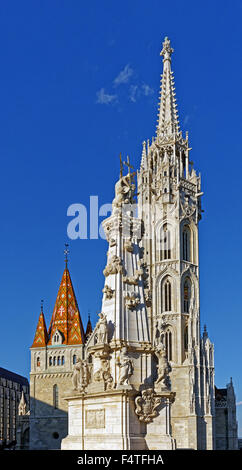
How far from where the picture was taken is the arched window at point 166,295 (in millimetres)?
53806

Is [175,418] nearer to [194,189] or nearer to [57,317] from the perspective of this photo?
[57,317]

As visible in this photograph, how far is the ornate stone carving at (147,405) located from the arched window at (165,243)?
3793cm

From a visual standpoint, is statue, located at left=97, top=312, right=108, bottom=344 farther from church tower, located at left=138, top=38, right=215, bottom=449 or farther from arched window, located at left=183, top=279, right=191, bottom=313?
arched window, located at left=183, top=279, right=191, bottom=313

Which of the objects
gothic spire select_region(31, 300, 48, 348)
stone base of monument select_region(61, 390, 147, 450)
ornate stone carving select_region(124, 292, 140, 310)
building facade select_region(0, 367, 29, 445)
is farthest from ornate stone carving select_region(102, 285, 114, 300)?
building facade select_region(0, 367, 29, 445)

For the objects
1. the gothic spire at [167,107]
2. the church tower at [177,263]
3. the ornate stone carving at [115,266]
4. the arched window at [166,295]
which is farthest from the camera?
the gothic spire at [167,107]

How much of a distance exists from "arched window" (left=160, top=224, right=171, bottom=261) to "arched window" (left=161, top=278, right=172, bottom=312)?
2.10 metres

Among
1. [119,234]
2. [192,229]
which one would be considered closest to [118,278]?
[119,234]

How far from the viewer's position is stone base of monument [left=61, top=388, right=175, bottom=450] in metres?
16.9

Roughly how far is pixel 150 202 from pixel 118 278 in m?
38.3

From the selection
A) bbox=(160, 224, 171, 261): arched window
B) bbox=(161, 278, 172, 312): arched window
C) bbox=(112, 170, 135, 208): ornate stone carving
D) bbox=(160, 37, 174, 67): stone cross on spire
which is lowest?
bbox=(112, 170, 135, 208): ornate stone carving

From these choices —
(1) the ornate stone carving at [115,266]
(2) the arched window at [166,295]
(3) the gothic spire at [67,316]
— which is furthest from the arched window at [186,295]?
(1) the ornate stone carving at [115,266]

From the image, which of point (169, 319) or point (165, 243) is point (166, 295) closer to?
point (169, 319)

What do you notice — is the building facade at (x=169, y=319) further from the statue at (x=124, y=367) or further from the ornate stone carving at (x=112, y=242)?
the statue at (x=124, y=367)
